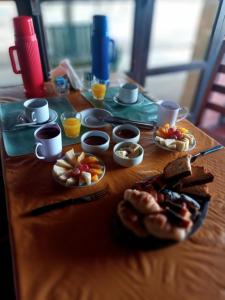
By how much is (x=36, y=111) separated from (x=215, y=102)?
107 cm

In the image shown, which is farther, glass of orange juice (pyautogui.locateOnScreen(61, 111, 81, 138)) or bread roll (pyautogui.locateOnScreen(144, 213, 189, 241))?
glass of orange juice (pyautogui.locateOnScreen(61, 111, 81, 138))

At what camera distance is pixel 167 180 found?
61 cm

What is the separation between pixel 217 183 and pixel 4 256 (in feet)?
3.07

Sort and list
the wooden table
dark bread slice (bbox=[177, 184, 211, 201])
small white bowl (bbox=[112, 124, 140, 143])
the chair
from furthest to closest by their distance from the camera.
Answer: the chair, small white bowl (bbox=[112, 124, 140, 143]), dark bread slice (bbox=[177, 184, 211, 201]), the wooden table

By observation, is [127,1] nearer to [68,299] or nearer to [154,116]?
[154,116]

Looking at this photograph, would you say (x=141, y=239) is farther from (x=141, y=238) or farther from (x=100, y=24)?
(x=100, y=24)

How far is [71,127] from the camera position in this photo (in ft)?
2.73

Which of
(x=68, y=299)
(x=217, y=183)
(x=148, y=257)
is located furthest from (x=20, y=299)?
(x=217, y=183)

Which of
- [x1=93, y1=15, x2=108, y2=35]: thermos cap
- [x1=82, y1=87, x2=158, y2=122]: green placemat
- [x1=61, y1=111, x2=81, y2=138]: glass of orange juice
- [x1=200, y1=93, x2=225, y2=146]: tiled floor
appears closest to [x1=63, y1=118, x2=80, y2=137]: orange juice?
[x1=61, y1=111, x2=81, y2=138]: glass of orange juice

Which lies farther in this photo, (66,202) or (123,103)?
(123,103)

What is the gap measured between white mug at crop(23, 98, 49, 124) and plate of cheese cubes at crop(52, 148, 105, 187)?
0.85ft

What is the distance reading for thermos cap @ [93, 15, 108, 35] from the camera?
1099 mm

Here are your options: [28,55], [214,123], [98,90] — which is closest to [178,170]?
[98,90]

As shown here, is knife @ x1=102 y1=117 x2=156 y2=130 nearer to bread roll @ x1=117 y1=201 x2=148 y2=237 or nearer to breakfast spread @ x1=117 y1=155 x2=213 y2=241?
breakfast spread @ x1=117 y1=155 x2=213 y2=241
